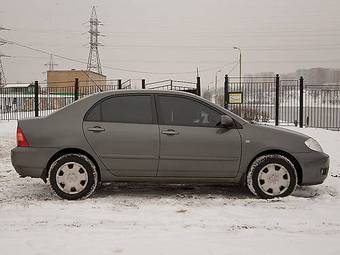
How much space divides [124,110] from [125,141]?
1.55ft

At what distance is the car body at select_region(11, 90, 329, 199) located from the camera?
19.0 ft

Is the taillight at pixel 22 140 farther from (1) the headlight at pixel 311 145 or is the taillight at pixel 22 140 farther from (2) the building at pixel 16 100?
(2) the building at pixel 16 100

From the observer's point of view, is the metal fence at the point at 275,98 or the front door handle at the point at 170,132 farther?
the metal fence at the point at 275,98

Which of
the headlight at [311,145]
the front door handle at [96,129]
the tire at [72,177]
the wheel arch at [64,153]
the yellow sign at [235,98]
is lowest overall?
the tire at [72,177]

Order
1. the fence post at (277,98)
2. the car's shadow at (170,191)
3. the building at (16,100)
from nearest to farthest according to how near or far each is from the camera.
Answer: the car's shadow at (170,191) < the fence post at (277,98) < the building at (16,100)

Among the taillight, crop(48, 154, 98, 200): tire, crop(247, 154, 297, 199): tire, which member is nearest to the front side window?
crop(247, 154, 297, 199): tire

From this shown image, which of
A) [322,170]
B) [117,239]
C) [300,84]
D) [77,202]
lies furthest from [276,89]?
[117,239]

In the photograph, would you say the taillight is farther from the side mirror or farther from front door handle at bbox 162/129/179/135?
the side mirror

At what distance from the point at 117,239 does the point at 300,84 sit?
13.3 metres

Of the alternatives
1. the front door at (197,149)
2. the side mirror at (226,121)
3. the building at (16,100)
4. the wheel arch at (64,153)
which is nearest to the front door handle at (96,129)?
the wheel arch at (64,153)

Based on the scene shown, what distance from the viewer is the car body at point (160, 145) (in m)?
5.79

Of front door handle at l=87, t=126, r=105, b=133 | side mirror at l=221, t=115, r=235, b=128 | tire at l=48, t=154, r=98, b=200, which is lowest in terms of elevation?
tire at l=48, t=154, r=98, b=200

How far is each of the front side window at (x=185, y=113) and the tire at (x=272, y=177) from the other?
0.84 m

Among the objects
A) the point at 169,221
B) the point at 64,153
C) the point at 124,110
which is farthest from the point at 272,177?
the point at 64,153
